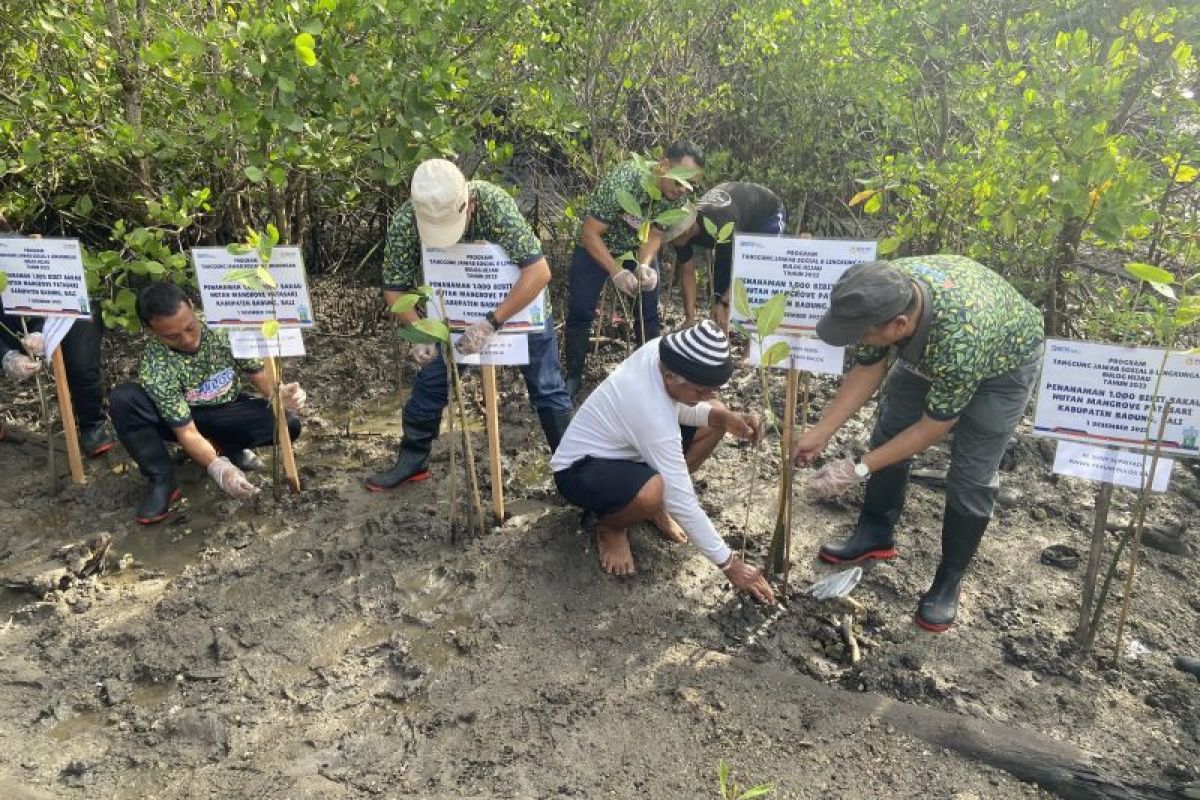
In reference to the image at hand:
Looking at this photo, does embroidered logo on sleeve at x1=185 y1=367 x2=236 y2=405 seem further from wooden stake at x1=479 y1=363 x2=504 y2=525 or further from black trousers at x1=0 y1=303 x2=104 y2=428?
wooden stake at x1=479 y1=363 x2=504 y2=525

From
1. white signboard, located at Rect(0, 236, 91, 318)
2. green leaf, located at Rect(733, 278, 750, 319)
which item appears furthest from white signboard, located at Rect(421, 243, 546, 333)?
white signboard, located at Rect(0, 236, 91, 318)

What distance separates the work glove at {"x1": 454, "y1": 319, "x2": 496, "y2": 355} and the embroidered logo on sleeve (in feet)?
4.18

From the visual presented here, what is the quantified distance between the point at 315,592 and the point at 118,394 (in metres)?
1.34

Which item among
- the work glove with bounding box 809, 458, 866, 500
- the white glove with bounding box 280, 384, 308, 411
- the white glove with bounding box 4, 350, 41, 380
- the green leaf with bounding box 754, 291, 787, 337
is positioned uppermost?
the green leaf with bounding box 754, 291, 787, 337

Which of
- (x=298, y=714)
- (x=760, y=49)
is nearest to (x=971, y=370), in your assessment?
(x=298, y=714)

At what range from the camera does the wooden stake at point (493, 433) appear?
3256 millimetres

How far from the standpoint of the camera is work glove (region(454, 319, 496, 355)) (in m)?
3.18

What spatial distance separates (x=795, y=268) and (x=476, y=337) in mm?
1241

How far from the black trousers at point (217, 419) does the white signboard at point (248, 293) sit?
498 millimetres

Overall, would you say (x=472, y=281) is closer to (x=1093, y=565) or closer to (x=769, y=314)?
(x=769, y=314)

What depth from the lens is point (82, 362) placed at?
4.16 metres

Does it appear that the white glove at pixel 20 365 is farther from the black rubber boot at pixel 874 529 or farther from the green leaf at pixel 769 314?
the black rubber boot at pixel 874 529

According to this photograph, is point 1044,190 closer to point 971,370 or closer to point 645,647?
point 971,370

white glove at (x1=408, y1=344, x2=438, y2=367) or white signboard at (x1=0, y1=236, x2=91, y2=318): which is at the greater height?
white signboard at (x1=0, y1=236, x2=91, y2=318)
